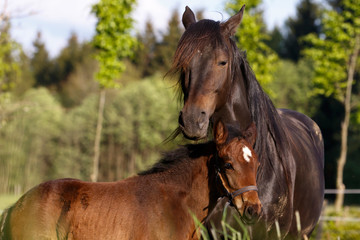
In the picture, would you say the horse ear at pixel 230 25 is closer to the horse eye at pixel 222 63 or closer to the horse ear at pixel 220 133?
the horse eye at pixel 222 63

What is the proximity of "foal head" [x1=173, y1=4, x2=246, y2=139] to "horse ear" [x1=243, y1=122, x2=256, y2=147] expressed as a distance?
0.29 metres

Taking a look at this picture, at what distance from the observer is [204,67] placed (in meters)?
4.68

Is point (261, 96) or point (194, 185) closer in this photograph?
point (194, 185)

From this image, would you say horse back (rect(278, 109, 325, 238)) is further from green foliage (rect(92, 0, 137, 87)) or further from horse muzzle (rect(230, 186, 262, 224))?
green foliage (rect(92, 0, 137, 87))

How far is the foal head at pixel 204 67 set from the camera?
4.49 metres

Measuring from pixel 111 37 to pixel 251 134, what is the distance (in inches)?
453

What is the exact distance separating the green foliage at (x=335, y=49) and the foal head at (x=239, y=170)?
15.5 m

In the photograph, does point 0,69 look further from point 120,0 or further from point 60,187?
point 60,187

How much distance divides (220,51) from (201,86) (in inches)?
16.1

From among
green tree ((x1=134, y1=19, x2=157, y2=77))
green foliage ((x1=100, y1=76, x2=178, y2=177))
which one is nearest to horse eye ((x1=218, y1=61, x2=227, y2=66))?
green foliage ((x1=100, y1=76, x2=178, y2=177))

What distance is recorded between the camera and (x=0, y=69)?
1653cm

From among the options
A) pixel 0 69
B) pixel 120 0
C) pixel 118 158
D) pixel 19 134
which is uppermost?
pixel 120 0

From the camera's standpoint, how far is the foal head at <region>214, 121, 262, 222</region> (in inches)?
170

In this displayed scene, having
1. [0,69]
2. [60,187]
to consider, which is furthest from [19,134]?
[60,187]
